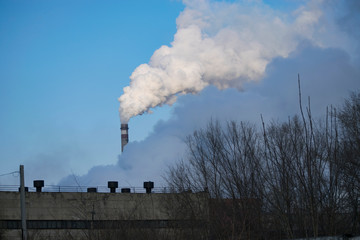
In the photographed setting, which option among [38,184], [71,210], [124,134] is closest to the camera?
[71,210]

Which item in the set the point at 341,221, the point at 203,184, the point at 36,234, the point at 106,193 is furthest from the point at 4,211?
the point at 341,221

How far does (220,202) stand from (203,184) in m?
0.88

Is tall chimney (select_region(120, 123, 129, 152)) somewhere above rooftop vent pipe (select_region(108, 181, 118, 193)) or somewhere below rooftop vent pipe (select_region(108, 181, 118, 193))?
above

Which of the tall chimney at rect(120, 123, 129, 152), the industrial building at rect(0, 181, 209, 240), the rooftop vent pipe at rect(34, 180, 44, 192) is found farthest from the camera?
the tall chimney at rect(120, 123, 129, 152)

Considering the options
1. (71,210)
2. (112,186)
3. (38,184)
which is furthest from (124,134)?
(71,210)

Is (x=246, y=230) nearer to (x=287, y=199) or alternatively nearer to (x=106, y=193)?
(x=287, y=199)

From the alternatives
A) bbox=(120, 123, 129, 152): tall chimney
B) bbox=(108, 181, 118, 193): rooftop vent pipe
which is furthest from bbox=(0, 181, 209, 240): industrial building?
bbox=(120, 123, 129, 152): tall chimney

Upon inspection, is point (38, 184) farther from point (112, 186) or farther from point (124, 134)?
point (124, 134)

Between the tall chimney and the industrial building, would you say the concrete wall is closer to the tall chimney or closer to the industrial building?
the industrial building

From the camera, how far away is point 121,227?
1009 inches

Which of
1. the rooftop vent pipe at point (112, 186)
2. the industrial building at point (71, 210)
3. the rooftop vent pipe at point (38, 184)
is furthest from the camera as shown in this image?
the rooftop vent pipe at point (112, 186)

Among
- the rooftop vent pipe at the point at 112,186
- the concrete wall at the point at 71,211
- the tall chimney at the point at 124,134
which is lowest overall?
the concrete wall at the point at 71,211

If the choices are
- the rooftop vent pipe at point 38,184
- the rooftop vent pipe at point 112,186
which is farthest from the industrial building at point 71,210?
the rooftop vent pipe at point 112,186

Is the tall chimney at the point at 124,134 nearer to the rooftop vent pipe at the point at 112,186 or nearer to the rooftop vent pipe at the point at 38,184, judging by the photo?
the rooftop vent pipe at the point at 112,186
